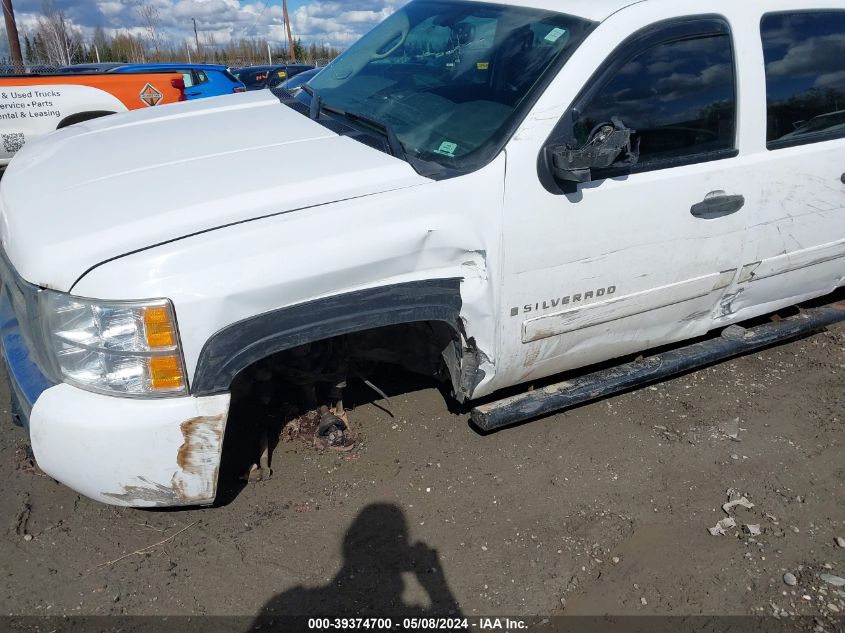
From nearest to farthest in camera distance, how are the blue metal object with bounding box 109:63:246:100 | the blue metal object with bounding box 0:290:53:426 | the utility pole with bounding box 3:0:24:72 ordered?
the blue metal object with bounding box 0:290:53:426 < the blue metal object with bounding box 109:63:246:100 < the utility pole with bounding box 3:0:24:72

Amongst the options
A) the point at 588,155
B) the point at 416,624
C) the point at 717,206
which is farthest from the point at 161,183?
the point at 717,206

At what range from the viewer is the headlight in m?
1.94

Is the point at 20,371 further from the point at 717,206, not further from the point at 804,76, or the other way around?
the point at 804,76

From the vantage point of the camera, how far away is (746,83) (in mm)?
2834

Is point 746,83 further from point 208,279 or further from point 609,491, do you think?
point 208,279

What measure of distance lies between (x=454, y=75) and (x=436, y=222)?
0.92 metres

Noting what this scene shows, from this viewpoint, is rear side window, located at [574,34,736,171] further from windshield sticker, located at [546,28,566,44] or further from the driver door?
windshield sticker, located at [546,28,566,44]

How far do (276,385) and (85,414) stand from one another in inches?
39.5

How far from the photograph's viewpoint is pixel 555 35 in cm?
261

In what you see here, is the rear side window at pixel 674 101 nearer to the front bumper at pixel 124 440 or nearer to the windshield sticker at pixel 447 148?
the windshield sticker at pixel 447 148

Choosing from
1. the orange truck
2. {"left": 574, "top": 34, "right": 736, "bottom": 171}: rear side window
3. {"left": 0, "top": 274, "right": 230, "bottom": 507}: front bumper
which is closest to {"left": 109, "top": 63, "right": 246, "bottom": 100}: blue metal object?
the orange truck

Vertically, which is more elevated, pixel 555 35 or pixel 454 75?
pixel 555 35

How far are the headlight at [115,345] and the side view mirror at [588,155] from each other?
1416mm

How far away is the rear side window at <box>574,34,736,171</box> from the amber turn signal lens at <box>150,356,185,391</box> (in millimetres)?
1662
